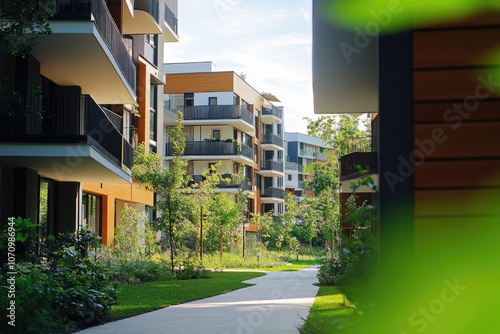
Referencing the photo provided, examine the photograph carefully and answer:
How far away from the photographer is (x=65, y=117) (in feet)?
67.3

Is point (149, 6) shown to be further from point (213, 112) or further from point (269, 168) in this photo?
point (269, 168)

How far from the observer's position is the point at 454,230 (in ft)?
16.0

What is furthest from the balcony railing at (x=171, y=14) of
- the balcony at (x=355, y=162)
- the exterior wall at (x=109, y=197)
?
the balcony at (x=355, y=162)

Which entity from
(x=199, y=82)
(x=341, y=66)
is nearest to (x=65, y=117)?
(x=341, y=66)

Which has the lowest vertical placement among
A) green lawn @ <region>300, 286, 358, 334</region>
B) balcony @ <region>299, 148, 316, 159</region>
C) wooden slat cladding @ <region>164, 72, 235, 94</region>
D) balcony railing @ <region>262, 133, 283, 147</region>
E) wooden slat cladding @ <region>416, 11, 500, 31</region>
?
green lawn @ <region>300, 286, 358, 334</region>

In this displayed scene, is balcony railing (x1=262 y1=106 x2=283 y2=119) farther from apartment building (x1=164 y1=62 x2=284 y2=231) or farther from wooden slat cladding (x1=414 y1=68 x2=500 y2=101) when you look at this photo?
wooden slat cladding (x1=414 y1=68 x2=500 y2=101)

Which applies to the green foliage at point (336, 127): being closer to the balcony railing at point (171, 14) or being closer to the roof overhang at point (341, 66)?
the balcony railing at point (171, 14)

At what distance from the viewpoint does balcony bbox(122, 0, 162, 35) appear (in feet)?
101

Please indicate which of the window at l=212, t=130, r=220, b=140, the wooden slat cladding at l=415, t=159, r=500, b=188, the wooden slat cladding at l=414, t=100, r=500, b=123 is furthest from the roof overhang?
the window at l=212, t=130, r=220, b=140

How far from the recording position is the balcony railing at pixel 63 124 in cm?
1594

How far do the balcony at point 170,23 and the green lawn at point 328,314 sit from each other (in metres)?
25.4

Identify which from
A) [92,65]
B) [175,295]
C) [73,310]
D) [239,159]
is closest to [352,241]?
[73,310]

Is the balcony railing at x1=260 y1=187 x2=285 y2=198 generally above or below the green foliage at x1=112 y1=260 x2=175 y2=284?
above

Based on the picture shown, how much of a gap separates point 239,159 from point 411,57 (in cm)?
5345
